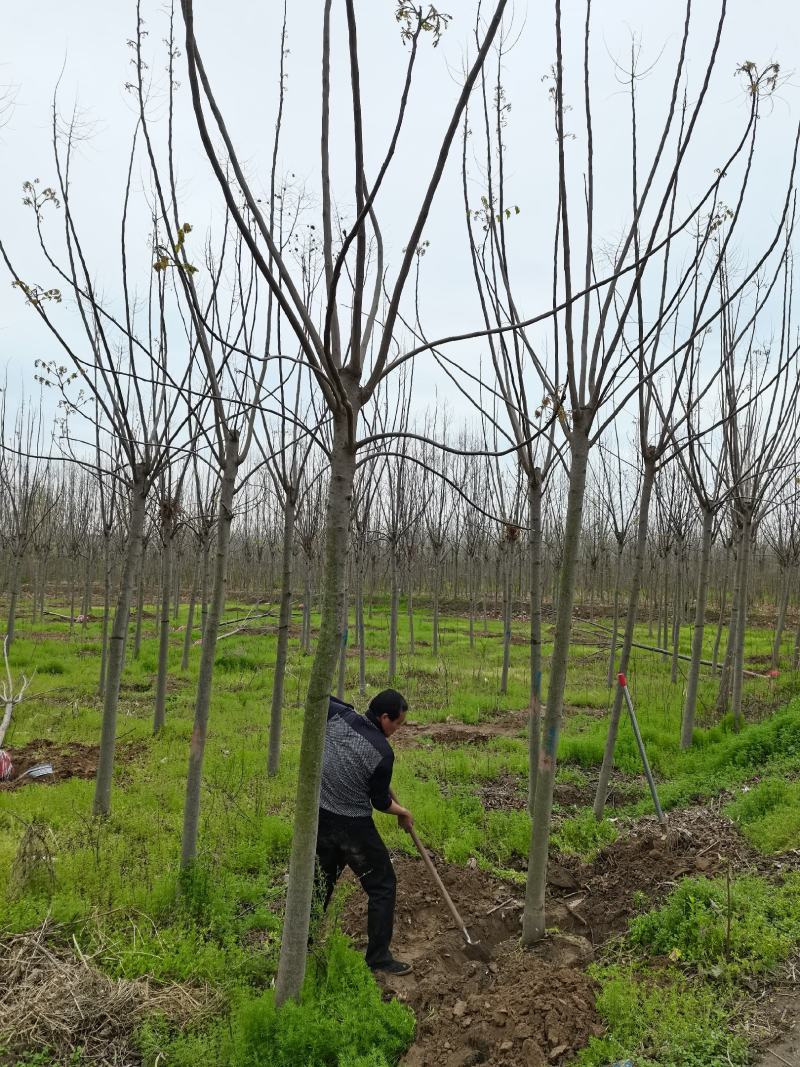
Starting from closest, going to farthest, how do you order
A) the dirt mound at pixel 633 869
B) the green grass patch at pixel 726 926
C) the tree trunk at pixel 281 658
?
the green grass patch at pixel 726 926, the dirt mound at pixel 633 869, the tree trunk at pixel 281 658

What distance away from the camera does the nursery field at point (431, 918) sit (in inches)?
96.3

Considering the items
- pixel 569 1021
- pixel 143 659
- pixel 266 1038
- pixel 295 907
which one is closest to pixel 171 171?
pixel 295 907

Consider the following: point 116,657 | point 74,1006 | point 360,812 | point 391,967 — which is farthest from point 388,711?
point 116,657

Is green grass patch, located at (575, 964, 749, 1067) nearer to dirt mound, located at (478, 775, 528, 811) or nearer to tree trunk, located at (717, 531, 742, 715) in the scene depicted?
dirt mound, located at (478, 775, 528, 811)

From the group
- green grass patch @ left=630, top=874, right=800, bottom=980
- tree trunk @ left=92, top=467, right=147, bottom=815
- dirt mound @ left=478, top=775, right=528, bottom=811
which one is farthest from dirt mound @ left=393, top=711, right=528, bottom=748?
green grass patch @ left=630, top=874, right=800, bottom=980

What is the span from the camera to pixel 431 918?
3.56 meters

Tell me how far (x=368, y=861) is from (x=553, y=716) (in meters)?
1.17

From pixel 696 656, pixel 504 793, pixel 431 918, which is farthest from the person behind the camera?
pixel 696 656

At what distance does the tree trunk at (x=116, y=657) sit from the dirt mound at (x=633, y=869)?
318 cm

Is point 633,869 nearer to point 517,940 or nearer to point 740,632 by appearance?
point 517,940

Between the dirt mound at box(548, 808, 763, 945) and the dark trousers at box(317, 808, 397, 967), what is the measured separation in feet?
3.35

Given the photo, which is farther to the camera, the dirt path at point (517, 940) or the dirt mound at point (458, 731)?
the dirt mound at point (458, 731)

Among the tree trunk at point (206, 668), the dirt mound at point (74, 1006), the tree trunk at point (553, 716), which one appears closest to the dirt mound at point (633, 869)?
the tree trunk at point (553, 716)

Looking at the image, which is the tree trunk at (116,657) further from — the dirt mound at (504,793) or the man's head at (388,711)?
the dirt mound at (504,793)
